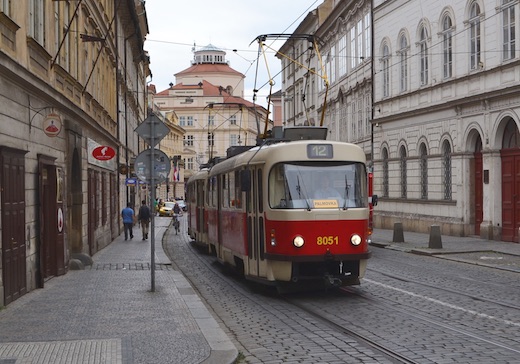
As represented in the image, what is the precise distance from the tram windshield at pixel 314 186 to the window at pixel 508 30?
14.5m

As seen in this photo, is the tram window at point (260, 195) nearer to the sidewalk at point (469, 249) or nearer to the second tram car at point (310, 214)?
the second tram car at point (310, 214)

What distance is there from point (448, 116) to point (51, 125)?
2012 centimetres

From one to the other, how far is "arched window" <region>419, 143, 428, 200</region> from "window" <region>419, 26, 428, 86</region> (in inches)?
113

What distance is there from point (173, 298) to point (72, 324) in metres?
3.20

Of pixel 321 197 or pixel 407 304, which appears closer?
pixel 407 304

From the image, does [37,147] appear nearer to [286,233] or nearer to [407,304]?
[286,233]

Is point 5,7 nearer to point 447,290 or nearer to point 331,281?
point 331,281

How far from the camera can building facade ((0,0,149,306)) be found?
13.4 meters

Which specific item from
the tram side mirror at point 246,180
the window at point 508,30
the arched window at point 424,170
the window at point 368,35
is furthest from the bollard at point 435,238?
the window at point 368,35

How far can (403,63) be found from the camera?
3719cm

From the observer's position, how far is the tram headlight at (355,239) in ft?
46.2

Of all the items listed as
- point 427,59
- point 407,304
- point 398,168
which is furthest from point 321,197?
point 398,168

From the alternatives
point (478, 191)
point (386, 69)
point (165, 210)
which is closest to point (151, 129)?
point (478, 191)

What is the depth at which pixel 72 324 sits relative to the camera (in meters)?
11.1
